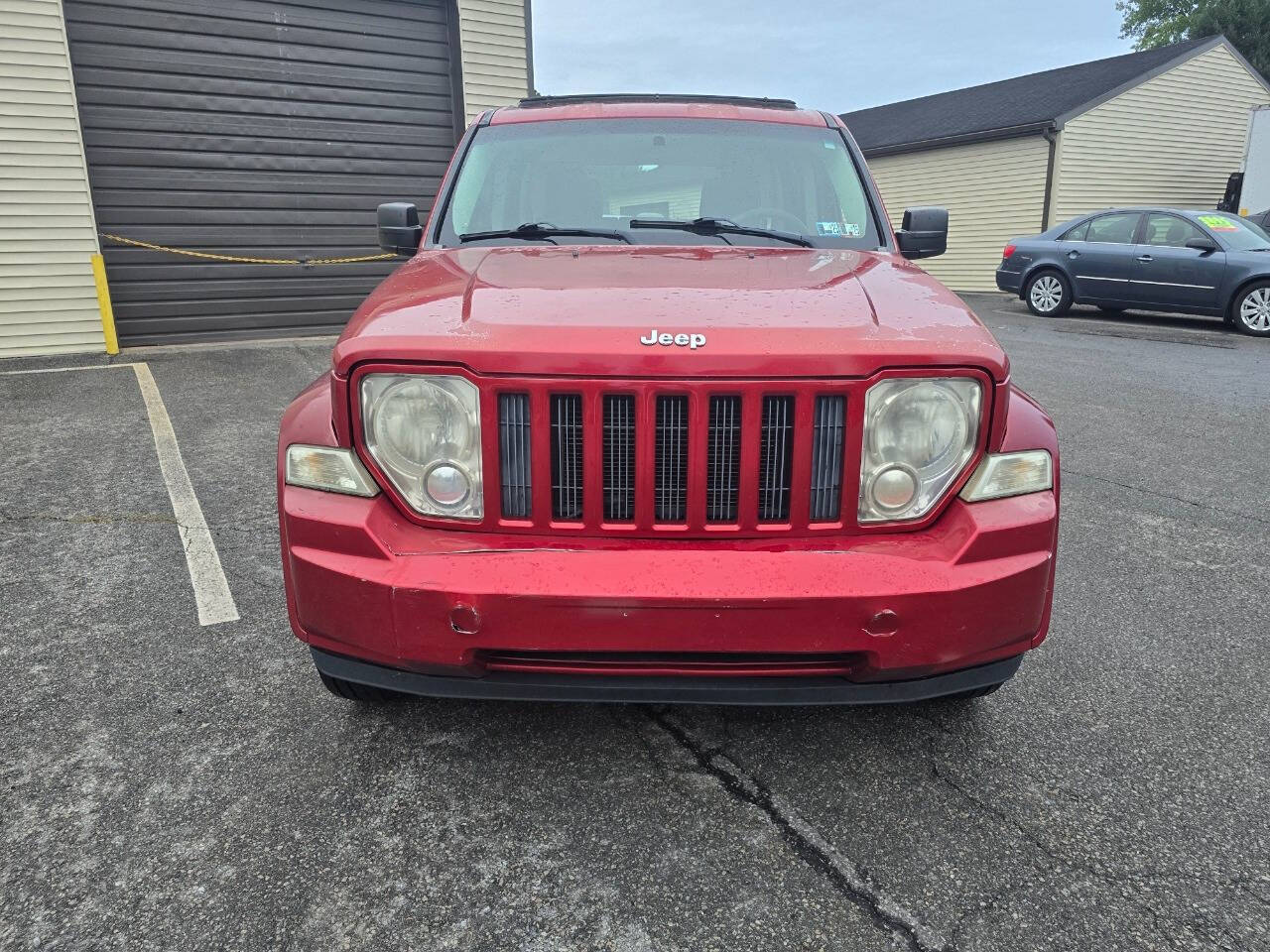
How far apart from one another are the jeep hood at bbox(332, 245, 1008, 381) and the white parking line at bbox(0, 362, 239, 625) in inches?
61.7

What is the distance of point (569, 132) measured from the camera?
3416 mm

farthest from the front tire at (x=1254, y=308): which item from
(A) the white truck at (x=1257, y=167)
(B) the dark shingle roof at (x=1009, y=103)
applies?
(A) the white truck at (x=1257, y=167)

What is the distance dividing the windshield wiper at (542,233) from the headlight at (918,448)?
4.06 ft

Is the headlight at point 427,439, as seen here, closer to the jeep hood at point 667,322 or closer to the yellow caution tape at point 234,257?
the jeep hood at point 667,322

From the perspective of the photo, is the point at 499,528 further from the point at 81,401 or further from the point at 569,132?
the point at 81,401

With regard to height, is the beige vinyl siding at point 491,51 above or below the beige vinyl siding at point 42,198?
above

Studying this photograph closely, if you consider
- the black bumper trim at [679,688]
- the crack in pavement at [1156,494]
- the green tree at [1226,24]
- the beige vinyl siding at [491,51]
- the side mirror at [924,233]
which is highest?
the green tree at [1226,24]

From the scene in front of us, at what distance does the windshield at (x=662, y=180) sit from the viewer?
3.11m

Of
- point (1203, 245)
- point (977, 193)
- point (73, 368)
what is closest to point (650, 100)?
point (73, 368)

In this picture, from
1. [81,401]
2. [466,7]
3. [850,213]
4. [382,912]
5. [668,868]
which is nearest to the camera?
[382,912]

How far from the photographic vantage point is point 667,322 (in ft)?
6.70

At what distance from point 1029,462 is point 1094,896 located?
946mm

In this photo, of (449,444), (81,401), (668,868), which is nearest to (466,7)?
(81,401)

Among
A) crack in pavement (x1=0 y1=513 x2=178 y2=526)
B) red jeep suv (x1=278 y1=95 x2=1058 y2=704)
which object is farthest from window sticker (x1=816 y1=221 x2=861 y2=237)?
crack in pavement (x1=0 y1=513 x2=178 y2=526)
